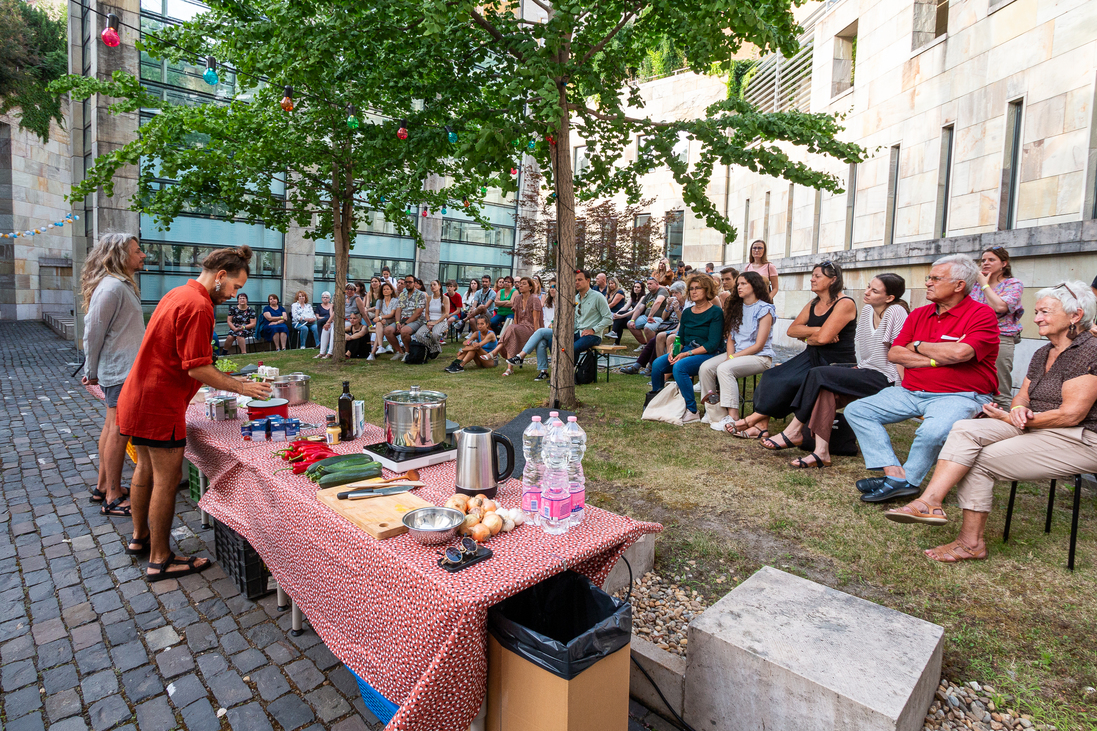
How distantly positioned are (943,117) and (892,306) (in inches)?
268

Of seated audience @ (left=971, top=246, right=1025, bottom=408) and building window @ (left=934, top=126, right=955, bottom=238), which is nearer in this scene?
seated audience @ (left=971, top=246, right=1025, bottom=408)

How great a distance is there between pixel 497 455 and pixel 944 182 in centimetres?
1101

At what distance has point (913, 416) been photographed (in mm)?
4359

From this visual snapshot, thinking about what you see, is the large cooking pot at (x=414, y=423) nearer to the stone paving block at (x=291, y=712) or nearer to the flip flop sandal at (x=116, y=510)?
the stone paving block at (x=291, y=712)

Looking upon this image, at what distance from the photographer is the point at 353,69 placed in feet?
24.1

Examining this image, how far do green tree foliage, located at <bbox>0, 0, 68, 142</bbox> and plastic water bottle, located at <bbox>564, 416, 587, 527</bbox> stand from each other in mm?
26215

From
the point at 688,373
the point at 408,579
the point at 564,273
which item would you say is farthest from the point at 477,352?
the point at 408,579

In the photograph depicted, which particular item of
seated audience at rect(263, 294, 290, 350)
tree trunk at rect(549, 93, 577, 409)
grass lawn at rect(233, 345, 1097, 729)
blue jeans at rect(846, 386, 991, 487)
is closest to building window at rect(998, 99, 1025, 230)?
grass lawn at rect(233, 345, 1097, 729)

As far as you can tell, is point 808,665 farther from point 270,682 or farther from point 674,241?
point 674,241

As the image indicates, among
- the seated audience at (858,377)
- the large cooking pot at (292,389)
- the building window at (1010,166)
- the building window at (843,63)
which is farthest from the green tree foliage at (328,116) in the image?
the building window at (843,63)

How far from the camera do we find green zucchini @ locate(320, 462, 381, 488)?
8.78ft

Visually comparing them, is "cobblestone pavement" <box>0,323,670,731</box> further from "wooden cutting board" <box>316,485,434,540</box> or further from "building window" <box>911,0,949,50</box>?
"building window" <box>911,0,949,50</box>

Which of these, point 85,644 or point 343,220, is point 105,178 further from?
point 85,644

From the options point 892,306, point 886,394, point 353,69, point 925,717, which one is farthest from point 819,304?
point 353,69
